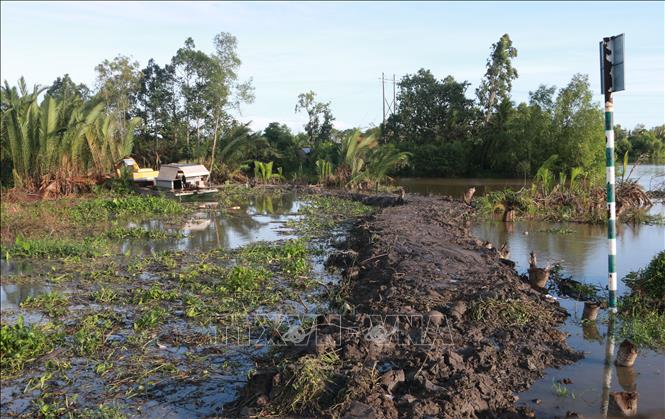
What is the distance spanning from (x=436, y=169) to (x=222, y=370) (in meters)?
32.7

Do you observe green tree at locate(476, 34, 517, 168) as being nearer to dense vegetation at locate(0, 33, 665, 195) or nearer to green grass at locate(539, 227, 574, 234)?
dense vegetation at locate(0, 33, 665, 195)

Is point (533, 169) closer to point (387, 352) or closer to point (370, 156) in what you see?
point (370, 156)

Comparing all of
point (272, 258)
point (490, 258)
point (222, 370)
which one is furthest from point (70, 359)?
point (490, 258)

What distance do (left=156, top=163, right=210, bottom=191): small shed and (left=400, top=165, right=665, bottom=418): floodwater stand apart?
424 inches

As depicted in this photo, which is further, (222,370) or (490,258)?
(490,258)

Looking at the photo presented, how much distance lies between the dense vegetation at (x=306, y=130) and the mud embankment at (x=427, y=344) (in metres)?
10.6

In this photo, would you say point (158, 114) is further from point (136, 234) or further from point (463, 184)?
point (136, 234)

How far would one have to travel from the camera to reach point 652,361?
5.11m

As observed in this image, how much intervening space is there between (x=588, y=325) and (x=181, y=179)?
16253mm

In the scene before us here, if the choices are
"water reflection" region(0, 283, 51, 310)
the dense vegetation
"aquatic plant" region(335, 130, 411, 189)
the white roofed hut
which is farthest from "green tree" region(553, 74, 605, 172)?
"water reflection" region(0, 283, 51, 310)

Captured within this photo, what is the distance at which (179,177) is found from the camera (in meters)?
19.8

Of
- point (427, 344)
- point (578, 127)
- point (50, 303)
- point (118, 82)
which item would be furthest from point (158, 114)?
point (427, 344)

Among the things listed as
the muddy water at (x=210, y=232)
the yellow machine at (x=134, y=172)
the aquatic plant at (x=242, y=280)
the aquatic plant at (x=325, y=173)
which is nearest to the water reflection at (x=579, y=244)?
the aquatic plant at (x=242, y=280)

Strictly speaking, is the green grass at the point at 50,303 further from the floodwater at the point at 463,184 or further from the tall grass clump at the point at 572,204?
the floodwater at the point at 463,184
